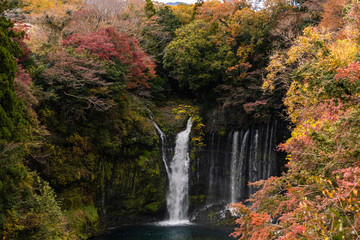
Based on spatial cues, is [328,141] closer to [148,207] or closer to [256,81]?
[256,81]

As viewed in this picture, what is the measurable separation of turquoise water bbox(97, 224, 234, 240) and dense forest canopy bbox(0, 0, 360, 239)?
111cm

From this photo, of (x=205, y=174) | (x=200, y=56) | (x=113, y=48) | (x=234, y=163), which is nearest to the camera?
(x=113, y=48)

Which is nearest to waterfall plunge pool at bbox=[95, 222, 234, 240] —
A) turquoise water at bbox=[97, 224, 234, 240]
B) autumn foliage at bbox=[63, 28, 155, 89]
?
turquoise water at bbox=[97, 224, 234, 240]

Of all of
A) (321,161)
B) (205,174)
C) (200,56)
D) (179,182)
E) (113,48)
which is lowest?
(179,182)

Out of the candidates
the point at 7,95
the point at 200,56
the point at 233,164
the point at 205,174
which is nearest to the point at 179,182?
the point at 205,174

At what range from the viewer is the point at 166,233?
56.1 ft

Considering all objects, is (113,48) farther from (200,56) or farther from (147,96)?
(200,56)

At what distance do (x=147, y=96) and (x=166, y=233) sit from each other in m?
9.91

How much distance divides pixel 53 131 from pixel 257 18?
1460 cm

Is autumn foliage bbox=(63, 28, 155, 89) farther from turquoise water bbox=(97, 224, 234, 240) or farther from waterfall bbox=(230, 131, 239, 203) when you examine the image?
turquoise water bbox=(97, 224, 234, 240)

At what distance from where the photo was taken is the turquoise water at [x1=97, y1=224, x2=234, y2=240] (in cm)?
1645

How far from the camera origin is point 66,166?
15523 mm

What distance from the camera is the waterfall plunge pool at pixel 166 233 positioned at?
54.0ft

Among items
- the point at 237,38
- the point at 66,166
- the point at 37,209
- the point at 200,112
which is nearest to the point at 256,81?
the point at 237,38
